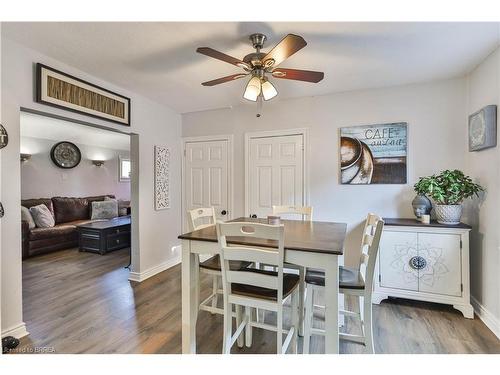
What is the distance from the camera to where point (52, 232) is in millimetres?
4410

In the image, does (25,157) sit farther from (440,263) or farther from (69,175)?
(440,263)

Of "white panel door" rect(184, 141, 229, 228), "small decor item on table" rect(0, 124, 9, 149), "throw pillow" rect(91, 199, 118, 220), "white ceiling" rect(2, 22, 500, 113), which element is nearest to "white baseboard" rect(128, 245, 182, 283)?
"white panel door" rect(184, 141, 229, 228)

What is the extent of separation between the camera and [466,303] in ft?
7.58

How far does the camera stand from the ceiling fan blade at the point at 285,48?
1.48 meters

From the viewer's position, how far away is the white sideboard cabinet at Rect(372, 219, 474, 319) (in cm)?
233

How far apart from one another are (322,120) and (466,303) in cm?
231

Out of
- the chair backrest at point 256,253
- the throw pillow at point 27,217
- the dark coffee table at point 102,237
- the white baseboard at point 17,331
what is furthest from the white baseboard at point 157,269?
the throw pillow at point 27,217

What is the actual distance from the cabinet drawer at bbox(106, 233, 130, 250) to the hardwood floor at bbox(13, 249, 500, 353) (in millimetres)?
1207

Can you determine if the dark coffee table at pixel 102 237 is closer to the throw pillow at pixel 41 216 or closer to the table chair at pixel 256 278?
the throw pillow at pixel 41 216

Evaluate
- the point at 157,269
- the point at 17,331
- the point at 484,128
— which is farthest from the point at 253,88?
the point at 157,269

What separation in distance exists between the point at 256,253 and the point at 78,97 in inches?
90.1

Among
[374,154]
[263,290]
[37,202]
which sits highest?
[374,154]
